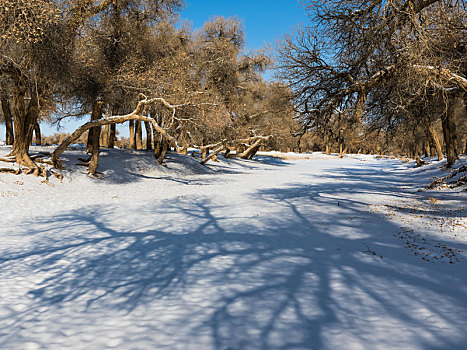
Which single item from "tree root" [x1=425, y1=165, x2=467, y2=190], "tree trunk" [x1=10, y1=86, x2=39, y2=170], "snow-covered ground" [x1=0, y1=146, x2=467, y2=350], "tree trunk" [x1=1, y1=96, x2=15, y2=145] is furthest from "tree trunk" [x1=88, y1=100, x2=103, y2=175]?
"tree root" [x1=425, y1=165, x2=467, y2=190]

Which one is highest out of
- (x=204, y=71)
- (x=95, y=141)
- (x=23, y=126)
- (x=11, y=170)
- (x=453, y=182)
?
(x=204, y=71)

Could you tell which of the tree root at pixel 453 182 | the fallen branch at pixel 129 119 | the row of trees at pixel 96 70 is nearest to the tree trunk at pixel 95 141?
the row of trees at pixel 96 70

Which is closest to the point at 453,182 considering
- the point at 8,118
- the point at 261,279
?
the point at 261,279

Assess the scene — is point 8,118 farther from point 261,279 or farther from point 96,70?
point 261,279

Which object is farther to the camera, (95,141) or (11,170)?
(95,141)

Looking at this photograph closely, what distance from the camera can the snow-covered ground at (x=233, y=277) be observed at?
3.42 m

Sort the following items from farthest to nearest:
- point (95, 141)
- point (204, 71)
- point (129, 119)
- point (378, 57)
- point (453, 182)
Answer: point (204, 71), point (95, 141), point (453, 182), point (129, 119), point (378, 57)

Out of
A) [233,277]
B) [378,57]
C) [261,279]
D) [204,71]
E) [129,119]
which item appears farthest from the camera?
[204,71]

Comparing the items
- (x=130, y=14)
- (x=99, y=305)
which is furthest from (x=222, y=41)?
(x=99, y=305)

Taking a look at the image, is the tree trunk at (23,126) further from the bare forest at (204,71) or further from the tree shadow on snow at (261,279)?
the tree shadow on snow at (261,279)

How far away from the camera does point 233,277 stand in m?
5.08

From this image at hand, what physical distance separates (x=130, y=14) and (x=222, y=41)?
1087cm

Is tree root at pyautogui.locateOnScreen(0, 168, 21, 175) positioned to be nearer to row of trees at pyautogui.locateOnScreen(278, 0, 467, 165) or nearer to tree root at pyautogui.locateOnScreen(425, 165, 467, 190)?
row of trees at pyautogui.locateOnScreen(278, 0, 467, 165)

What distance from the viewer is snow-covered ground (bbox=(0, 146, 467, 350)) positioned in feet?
11.2
